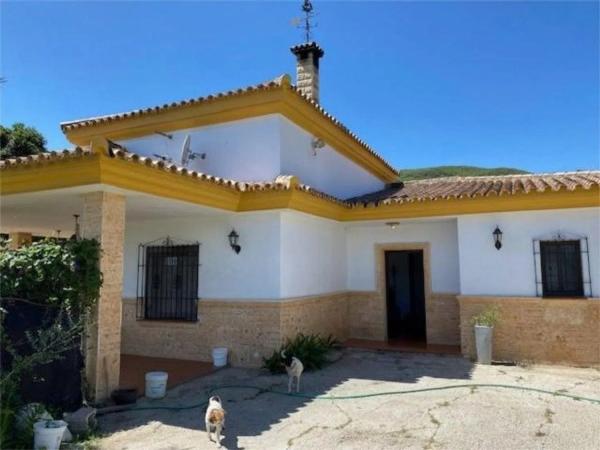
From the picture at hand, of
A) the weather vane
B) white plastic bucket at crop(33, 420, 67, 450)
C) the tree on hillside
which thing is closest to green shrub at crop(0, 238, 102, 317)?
white plastic bucket at crop(33, 420, 67, 450)

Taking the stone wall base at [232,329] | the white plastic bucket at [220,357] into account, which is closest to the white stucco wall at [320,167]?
the stone wall base at [232,329]

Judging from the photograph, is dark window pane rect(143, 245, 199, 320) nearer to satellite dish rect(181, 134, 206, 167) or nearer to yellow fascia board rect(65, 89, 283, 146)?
satellite dish rect(181, 134, 206, 167)

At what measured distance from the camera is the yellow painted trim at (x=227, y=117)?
10.4m

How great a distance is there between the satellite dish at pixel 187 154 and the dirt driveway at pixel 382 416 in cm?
516

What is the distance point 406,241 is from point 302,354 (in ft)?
15.8

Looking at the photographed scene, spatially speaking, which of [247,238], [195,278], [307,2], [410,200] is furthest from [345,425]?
[307,2]

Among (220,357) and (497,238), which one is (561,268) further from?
(220,357)

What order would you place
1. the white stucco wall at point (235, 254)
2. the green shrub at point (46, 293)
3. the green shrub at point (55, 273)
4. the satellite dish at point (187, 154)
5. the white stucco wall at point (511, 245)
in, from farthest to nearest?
the satellite dish at point (187, 154)
the white stucco wall at point (511, 245)
the white stucco wall at point (235, 254)
the green shrub at point (55, 273)
the green shrub at point (46, 293)

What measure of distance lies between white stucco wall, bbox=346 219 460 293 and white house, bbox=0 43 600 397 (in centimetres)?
4

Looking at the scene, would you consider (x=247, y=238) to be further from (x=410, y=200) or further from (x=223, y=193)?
(x=410, y=200)

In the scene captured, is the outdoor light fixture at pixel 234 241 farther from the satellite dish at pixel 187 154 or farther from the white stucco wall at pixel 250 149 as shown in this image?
the satellite dish at pixel 187 154

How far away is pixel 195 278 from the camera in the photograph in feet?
34.7

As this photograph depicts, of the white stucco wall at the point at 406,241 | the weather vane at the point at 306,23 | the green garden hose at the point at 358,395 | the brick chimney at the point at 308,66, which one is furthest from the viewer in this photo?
the weather vane at the point at 306,23

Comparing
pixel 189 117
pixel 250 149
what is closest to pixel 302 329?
pixel 250 149
